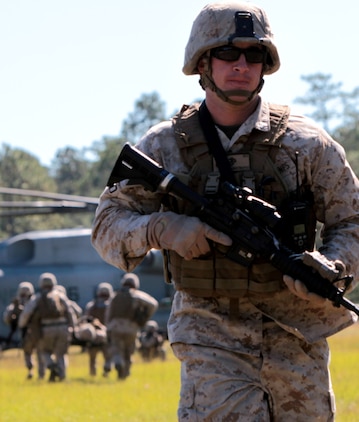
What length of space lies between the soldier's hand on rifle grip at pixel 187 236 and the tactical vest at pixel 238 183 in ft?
0.36

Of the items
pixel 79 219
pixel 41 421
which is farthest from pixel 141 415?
pixel 79 219

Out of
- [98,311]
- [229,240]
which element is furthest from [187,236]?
[98,311]

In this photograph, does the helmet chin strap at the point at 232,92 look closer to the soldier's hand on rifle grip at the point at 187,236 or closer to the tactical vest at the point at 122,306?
the soldier's hand on rifle grip at the point at 187,236

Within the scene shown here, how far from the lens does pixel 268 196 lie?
539 centimetres

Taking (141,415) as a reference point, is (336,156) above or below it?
above

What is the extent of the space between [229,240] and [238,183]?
0.27 m

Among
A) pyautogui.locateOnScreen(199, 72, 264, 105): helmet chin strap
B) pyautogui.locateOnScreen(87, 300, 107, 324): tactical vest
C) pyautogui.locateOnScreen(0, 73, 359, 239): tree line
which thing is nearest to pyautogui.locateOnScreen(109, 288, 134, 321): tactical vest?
pyautogui.locateOnScreen(87, 300, 107, 324): tactical vest

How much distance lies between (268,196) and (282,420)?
0.92 metres

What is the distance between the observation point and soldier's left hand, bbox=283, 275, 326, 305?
507 centimetres

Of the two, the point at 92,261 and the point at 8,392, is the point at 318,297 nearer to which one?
the point at 8,392

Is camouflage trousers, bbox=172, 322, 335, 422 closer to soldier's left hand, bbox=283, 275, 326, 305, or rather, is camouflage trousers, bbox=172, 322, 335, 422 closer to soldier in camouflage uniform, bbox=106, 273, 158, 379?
soldier's left hand, bbox=283, 275, 326, 305

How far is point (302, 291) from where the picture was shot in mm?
5074

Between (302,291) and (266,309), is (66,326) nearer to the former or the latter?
(266,309)

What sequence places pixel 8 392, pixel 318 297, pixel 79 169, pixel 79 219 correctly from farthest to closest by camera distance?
pixel 79 169 < pixel 79 219 < pixel 8 392 < pixel 318 297
